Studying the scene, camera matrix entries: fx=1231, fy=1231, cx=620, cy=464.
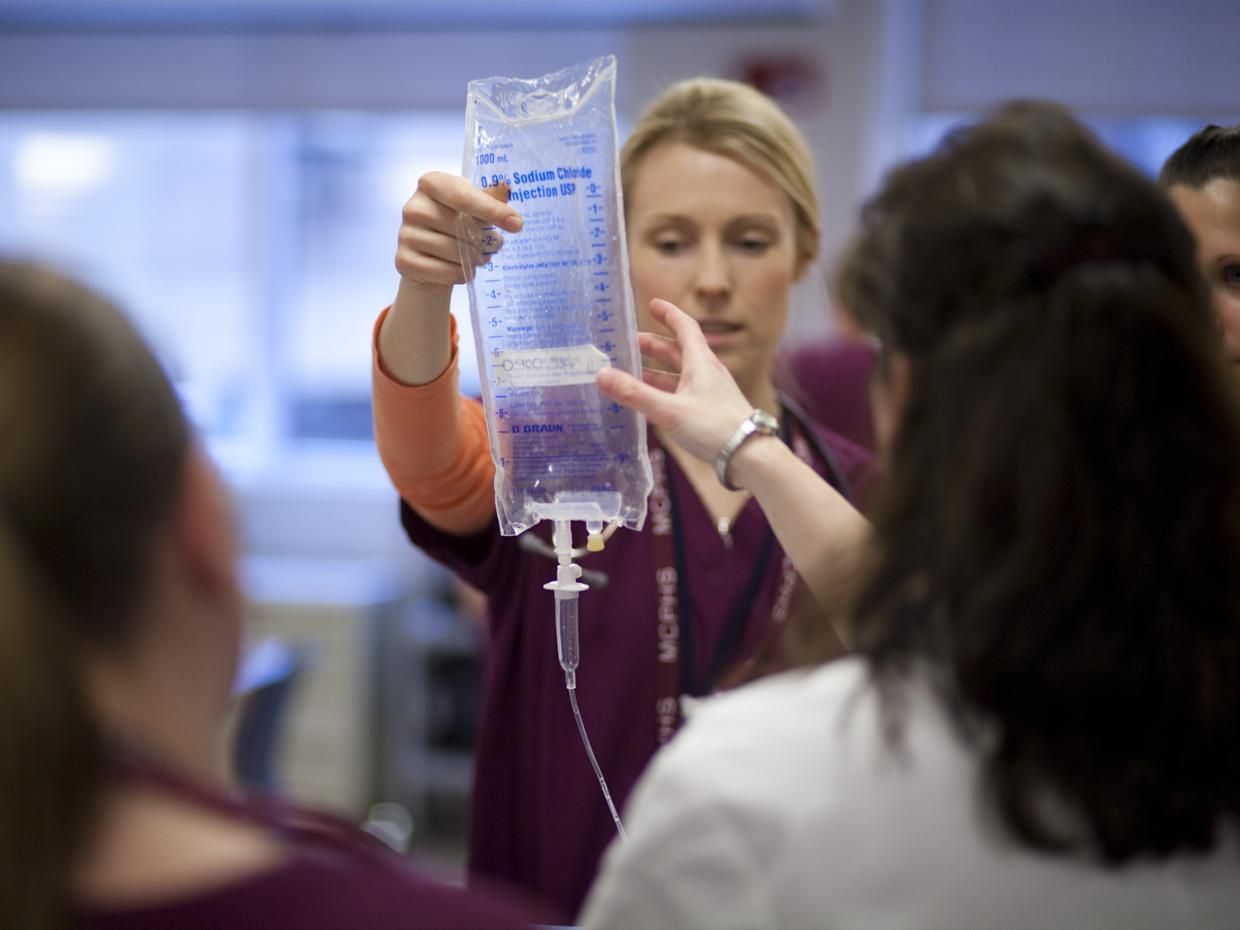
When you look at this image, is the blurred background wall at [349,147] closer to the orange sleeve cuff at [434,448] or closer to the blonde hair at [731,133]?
the blonde hair at [731,133]

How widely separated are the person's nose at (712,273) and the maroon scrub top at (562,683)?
0.25 m

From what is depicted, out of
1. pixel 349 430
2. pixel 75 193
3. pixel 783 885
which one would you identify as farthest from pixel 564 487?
pixel 75 193

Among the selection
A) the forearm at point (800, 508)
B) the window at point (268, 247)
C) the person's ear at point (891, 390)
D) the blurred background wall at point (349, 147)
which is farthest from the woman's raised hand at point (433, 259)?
the window at point (268, 247)

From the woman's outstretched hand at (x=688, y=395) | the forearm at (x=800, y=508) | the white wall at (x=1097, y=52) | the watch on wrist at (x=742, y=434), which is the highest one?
the white wall at (x=1097, y=52)

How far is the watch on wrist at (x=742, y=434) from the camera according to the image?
108 cm

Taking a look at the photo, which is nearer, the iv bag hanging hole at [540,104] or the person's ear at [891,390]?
the person's ear at [891,390]

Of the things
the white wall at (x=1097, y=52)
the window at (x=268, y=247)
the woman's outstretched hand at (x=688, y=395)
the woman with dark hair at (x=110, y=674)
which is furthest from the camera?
the window at (x=268, y=247)

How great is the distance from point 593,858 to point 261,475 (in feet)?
13.2

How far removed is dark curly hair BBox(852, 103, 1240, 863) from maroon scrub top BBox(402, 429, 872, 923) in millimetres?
582

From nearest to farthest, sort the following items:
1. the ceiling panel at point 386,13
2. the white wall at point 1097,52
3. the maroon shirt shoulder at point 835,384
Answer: the maroon shirt shoulder at point 835,384, the white wall at point 1097,52, the ceiling panel at point 386,13

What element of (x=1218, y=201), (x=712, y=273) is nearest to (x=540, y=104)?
(x=712, y=273)

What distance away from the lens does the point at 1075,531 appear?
→ 67 centimetres

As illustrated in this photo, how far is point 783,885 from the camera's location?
0.67 metres

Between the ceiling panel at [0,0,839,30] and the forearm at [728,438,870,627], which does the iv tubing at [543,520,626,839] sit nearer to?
the forearm at [728,438,870,627]
